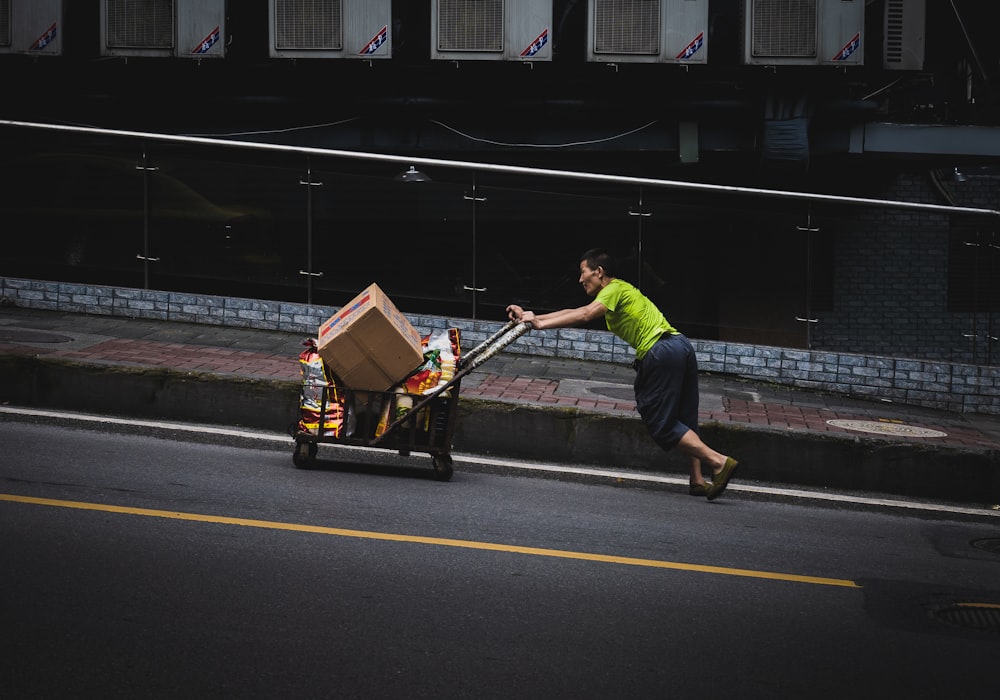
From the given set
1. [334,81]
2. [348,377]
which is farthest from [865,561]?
[334,81]

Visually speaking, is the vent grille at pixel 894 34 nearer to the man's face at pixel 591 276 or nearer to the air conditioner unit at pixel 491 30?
the air conditioner unit at pixel 491 30

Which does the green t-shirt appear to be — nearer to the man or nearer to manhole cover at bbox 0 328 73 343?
the man

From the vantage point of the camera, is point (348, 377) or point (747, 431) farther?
point (747, 431)

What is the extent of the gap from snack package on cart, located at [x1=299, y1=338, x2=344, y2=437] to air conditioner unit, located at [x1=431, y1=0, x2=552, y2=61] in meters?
9.57

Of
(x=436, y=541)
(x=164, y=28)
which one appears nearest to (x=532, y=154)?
(x=164, y=28)

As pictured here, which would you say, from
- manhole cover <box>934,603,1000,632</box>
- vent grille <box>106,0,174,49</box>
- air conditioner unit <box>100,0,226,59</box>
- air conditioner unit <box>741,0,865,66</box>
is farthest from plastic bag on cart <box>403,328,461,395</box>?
vent grille <box>106,0,174,49</box>

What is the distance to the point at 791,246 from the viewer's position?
1334 centimetres

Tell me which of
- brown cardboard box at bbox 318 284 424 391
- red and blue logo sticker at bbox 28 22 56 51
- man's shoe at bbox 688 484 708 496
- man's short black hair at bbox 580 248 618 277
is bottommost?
man's shoe at bbox 688 484 708 496

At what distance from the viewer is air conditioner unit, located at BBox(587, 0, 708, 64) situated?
666 inches

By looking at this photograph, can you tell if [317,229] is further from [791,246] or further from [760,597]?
[760,597]

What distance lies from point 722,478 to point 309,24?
11.2 m

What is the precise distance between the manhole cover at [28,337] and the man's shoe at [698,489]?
6.43 meters

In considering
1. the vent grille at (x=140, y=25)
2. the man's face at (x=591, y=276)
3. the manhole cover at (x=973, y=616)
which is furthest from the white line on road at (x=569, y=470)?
the vent grille at (x=140, y=25)

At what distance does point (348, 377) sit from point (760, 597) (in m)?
3.50
